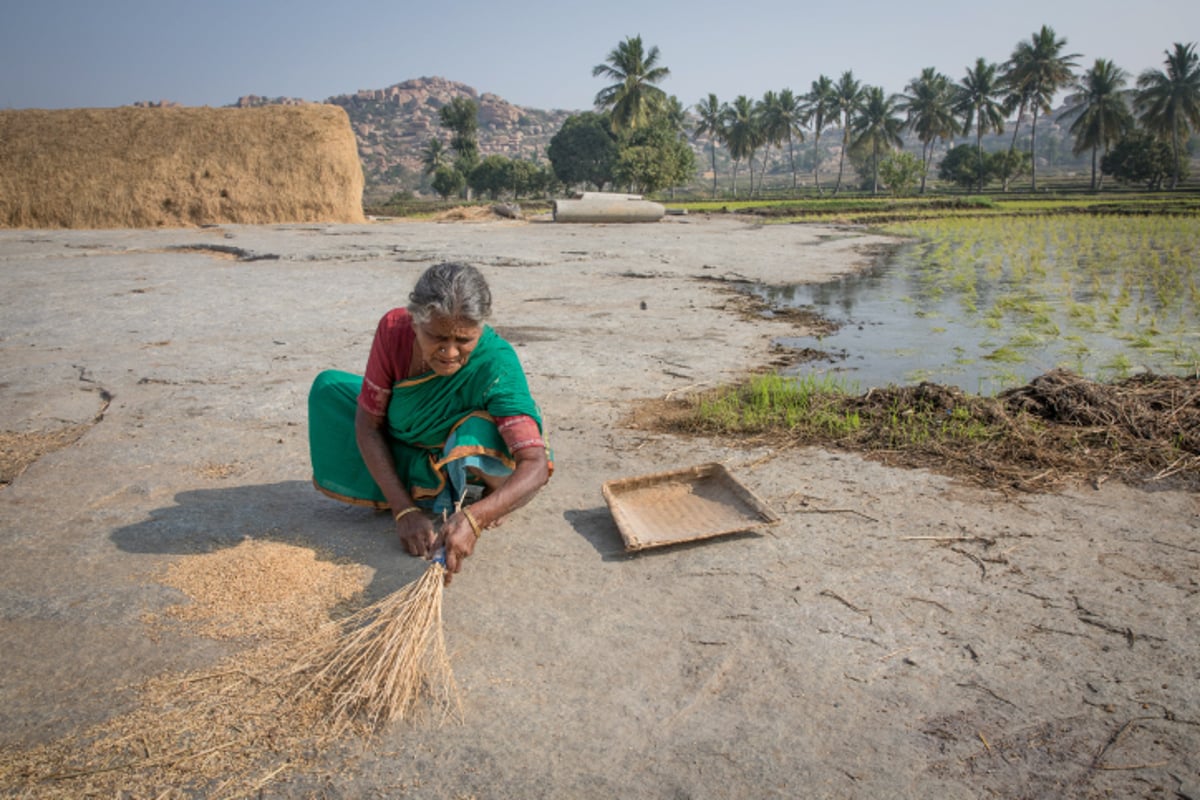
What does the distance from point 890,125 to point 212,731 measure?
207 feet

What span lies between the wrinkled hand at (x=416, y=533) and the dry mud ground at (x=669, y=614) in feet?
0.34

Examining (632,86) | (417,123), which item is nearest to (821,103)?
(632,86)

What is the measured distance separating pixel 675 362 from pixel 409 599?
338 centimetres

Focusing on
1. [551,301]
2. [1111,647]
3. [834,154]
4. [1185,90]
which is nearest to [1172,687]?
[1111,647]

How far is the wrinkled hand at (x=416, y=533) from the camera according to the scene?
2.39 m

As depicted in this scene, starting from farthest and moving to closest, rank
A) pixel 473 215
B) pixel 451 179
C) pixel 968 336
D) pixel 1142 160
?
pixel 451 179 → pixel 1142 160 → pixel 473 215 → pixel 968 336

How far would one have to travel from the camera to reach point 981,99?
49750 millimetres

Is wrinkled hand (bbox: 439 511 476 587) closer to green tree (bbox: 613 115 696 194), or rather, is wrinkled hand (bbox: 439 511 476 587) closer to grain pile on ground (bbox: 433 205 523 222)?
grain pile on ground (bbox: 433 205 523 222)

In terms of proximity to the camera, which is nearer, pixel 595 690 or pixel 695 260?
pixel 595 690

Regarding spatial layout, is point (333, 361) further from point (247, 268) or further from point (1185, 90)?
point (1185, 90)

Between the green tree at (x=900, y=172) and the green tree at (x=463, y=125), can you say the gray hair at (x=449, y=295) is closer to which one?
the green tree at (x=900, y=172)

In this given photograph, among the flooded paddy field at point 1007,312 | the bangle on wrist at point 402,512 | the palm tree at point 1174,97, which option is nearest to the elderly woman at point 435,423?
the bangle on wrist at point 402,512

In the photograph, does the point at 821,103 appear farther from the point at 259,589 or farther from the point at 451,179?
the point at 259,589

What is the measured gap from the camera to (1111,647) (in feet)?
6.32
